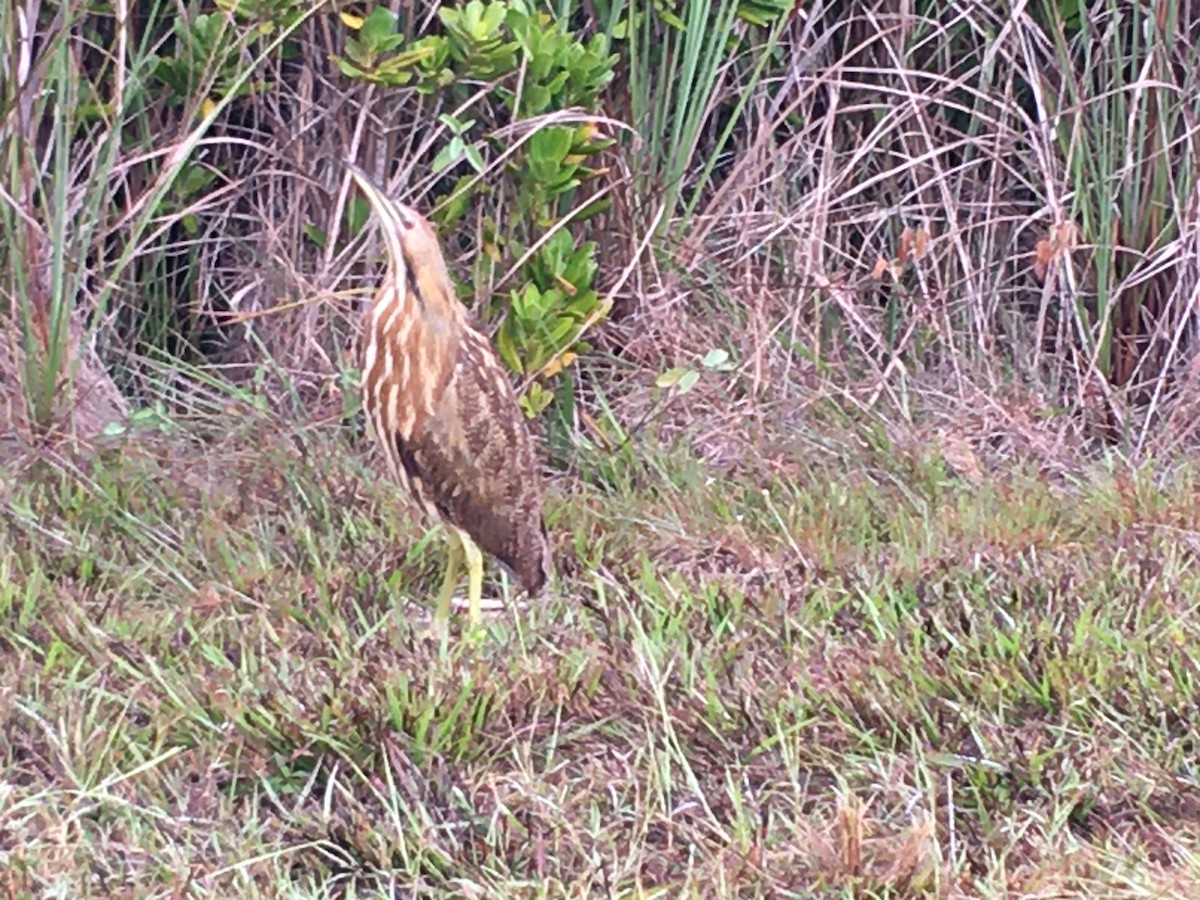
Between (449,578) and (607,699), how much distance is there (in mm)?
582

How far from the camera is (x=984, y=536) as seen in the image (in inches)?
157

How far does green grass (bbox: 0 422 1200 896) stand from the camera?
2.74 meters

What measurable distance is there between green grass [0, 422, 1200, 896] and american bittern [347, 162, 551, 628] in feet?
0.54

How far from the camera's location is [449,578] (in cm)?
369

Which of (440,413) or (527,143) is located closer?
(440,413)

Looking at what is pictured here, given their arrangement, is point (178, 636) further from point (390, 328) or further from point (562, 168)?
point (562, 168)

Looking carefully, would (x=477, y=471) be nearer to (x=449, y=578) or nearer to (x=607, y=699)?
(x=449, y=578)

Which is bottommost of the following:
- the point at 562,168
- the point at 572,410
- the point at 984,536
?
the point at 572,410

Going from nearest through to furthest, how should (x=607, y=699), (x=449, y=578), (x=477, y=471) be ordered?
(x=607, y=699) → (x=449, y=578) → (x=477, y=471)

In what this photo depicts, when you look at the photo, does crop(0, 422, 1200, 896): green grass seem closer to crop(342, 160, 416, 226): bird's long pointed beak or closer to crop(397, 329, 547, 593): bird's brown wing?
crop(397, 329, 547, 593): bird's brown wing

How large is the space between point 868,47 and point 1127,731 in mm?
2635

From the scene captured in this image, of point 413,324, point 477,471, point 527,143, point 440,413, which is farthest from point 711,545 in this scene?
point 527,143

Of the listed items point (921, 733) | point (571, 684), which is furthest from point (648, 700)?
point (921, 733)

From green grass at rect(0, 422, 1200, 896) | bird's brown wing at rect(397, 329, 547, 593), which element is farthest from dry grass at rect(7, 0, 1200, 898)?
bird's brown wing at rect(397, 329, 547, 593)
